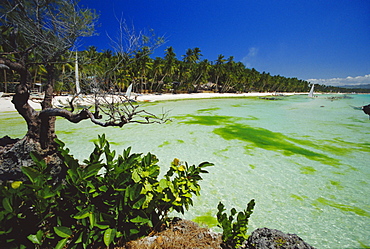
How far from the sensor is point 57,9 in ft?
11.6

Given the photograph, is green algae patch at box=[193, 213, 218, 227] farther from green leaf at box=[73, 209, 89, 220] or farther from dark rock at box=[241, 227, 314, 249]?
green leaf at box=[73, 209, 89, 220]

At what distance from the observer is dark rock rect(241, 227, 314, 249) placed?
159 centimetres

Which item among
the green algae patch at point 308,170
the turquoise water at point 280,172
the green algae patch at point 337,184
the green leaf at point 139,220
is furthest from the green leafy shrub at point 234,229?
the green algae patch at point 308,170

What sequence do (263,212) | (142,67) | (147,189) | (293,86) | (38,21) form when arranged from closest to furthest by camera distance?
(147,189), (38,21), (263,212), (142,67), (293,86)

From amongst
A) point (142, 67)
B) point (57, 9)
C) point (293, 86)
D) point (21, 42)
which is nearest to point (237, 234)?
point (57, 9)

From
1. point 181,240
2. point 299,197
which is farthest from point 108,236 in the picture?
point 299,197

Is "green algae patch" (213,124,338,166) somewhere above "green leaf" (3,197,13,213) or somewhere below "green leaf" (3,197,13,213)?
below

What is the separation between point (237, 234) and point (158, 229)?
0.89m

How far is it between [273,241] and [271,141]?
7.19 metres

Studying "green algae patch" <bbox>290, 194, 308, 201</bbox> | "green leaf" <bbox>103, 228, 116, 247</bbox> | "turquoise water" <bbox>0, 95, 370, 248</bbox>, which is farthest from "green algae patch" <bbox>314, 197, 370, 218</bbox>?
"green leaf" <bbox>103, 228, 116, 247</bbox>

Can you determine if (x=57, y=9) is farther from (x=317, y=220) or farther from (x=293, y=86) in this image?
(x=293, y=86)

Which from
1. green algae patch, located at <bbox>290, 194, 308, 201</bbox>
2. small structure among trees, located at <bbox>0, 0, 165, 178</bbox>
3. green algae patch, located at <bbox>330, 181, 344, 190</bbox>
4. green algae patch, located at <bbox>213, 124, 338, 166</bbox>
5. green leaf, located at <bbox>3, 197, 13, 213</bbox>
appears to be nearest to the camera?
green leaf, located at <bbox>3, 197, 13, 213</bbox>

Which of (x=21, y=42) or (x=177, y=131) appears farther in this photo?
(x=177, y=131)

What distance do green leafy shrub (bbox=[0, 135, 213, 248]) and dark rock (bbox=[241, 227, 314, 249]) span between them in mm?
761
